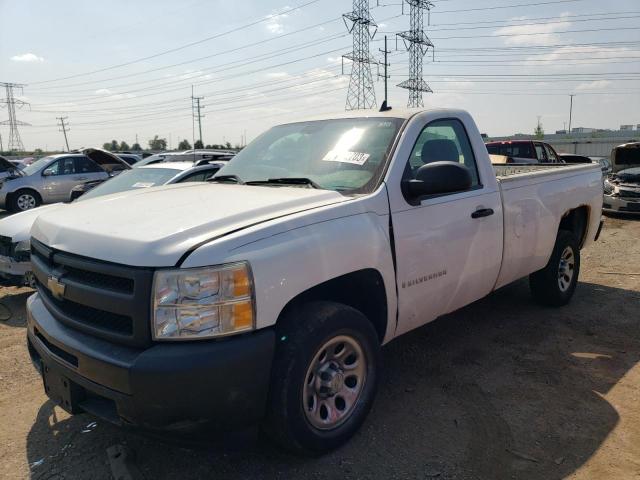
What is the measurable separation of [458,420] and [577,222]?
348 cm

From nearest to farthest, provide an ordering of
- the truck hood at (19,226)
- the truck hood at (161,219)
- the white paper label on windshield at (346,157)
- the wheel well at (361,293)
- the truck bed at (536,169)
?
the truck hood at (161,219) → the wheel well at (361,293) → the white paper label on windshield at (346,157) → the truck bed at (536,169) → the truck hood at (19,226)

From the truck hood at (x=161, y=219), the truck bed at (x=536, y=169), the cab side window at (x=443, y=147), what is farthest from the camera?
the truck bed at (x=536, y=169)

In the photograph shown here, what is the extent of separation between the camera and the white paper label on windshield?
3.35 metres

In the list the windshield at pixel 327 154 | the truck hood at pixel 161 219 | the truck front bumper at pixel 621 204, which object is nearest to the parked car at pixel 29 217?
the truck hood at pixel 161 219

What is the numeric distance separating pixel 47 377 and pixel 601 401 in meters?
3.52

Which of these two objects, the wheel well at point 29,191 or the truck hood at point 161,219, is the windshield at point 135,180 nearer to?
the truck hood at point 161,219

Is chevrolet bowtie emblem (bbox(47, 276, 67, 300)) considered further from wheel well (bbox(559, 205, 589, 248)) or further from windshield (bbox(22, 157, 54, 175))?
windshield (bbox(22, 157, 54, 175))

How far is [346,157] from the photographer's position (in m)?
3.42

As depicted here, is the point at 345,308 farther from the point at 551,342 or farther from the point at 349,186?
the point at 551,342

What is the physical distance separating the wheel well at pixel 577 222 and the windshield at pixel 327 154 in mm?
2982

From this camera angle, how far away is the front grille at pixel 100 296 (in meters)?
2.29

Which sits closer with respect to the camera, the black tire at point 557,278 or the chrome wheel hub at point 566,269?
the black tire at point 557,278

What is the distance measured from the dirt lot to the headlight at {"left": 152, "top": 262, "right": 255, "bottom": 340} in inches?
22.9

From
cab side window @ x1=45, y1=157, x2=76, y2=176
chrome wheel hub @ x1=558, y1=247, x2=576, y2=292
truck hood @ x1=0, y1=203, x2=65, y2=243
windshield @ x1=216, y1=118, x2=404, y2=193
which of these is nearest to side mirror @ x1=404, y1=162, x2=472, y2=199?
windshield @ x1=216, y1=118, x2=404, y2=193
